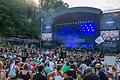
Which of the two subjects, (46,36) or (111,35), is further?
(46,36)

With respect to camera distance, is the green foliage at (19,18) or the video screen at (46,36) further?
the green foliage at (19,18)

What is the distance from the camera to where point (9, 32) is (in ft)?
191

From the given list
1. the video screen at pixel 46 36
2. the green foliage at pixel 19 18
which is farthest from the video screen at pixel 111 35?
the green foliage at pixel 19 18

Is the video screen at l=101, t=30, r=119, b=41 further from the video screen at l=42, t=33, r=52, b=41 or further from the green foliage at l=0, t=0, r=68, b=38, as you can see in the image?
the green foliage at l=0, t=0, r=68, b=38

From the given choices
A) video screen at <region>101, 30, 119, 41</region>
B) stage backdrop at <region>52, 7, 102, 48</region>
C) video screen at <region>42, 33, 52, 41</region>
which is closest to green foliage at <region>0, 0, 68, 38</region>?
video screen at <region>42, 33, 52, 41</region>

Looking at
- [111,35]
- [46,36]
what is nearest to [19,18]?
[46,36]

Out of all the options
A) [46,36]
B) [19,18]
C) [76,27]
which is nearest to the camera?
[76,27]

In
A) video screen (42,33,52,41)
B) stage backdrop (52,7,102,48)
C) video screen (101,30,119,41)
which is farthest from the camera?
video screen (42,33,52,41)

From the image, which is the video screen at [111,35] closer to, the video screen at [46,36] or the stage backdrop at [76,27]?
the stage backdrop at [76,27]

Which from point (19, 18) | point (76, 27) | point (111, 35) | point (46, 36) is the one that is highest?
point (76, 27)

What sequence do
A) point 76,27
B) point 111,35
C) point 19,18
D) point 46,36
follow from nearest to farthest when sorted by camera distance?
point 111,35 → point 76,27 → point 46,36 → point 19,18

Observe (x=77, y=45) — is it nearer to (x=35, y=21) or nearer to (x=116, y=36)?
(x=116, y=36)

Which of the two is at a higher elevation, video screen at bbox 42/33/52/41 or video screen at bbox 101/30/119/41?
video screen at bbox 101/30/119/41

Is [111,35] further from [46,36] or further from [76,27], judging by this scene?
[46,36]
